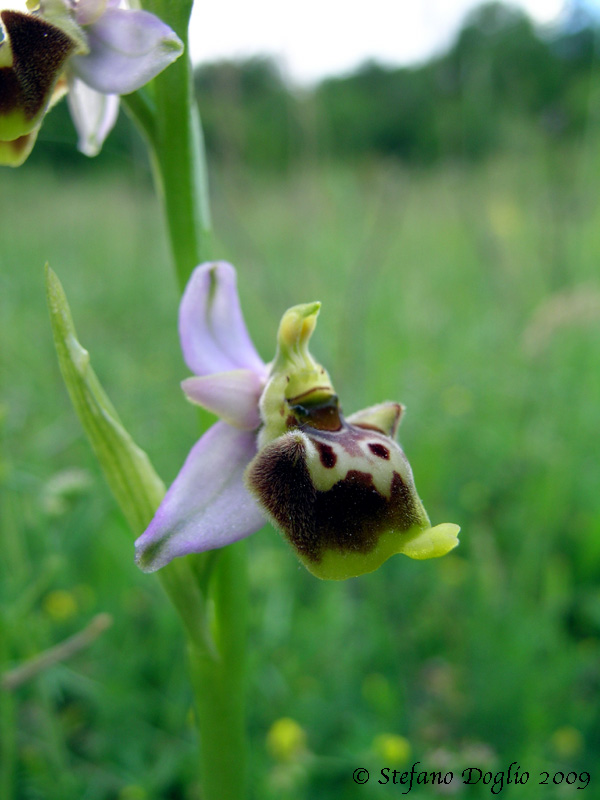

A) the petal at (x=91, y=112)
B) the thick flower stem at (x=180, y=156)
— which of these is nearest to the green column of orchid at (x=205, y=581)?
the thick flower stem at (x=180, y=156)

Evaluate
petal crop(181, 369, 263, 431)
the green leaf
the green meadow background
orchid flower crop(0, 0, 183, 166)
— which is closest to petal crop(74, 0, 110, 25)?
orchid flower crop(0, 0, 183, 166)

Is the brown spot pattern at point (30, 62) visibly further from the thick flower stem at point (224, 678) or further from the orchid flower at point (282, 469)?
the thick flower stem at point (224, 678)

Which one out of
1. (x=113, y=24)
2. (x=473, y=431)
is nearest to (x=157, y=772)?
(x=113, y=24)

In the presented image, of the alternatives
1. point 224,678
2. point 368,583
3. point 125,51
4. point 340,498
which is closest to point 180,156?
point 125,51

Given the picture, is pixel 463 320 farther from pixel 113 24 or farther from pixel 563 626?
pixel 113 24

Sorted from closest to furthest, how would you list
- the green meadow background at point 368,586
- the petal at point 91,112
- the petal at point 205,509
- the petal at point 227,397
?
the petal at point 205,509, the petal at point 227,397, the petal at point 91,112, the green meadow background at point 368,586
